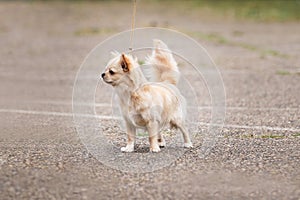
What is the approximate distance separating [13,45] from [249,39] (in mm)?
7834

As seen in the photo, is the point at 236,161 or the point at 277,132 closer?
the point at 236,161

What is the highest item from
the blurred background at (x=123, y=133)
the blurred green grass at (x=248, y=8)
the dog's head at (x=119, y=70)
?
the blurred green grass at (x=248, y=8)

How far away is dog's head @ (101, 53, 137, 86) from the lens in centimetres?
614

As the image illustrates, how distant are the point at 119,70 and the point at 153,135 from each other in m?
0.80

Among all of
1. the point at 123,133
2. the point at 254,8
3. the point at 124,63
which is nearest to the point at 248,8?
the point at 254,8

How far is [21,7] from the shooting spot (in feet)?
95.8

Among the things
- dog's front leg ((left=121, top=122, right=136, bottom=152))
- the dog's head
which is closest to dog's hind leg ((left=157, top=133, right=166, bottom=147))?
dog's front leg ((left=121, top=122, right=136, bottom=152))

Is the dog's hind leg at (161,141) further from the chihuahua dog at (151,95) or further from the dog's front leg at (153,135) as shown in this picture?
the dog's front leg at (153,135)

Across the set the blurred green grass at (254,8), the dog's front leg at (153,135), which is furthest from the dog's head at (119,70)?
the blurred green grass at (254,8)

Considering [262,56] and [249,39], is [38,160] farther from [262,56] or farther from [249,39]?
[249,39]

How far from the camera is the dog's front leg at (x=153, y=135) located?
635 centimetres

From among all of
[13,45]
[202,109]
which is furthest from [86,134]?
[13,45]

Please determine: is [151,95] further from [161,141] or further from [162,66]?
[161,141]

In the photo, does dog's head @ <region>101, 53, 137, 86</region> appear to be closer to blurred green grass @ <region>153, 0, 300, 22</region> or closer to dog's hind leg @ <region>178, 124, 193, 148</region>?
dog's hind leg @ <region>178, 124, 193, 148</region>
